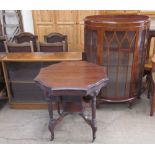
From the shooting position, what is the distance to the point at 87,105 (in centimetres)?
257

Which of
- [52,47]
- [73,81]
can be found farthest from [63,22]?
[73,81]

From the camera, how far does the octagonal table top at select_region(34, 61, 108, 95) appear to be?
5.59ft

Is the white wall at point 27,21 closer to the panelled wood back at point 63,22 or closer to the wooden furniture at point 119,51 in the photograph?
the panelled wood back at point 63,22

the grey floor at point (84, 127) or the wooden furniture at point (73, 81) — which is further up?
the wooden furniture at point (73, 81)

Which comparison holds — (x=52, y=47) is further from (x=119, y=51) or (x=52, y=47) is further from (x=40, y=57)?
(x=119, y=51)

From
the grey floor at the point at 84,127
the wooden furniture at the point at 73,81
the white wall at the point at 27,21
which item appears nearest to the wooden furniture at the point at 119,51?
the grey floor at the point at 84,127

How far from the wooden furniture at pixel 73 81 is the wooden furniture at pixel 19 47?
667mm

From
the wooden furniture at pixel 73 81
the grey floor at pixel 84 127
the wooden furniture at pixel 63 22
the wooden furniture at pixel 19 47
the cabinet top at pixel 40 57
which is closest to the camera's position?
the wooden furniture at pixel 73 81

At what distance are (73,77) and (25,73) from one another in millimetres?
915

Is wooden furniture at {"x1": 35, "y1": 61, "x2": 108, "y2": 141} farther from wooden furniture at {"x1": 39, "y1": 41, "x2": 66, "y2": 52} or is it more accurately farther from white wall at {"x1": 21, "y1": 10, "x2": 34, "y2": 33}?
white wall at {"x1": 21, "y1": 10, "x2": 34, "y2": 33}

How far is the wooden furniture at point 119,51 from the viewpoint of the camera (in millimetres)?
2125

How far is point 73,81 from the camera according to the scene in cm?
177

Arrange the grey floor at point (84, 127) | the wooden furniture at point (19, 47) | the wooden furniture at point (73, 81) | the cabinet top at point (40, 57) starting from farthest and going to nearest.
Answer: the wooden furniture at point (19, 47), the cabinet top at point (40, 57), the grey floor at point (84, 127), the wooden furniture at point (73, 81)

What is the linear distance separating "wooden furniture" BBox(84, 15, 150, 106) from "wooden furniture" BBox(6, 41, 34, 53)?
0.75 metres
